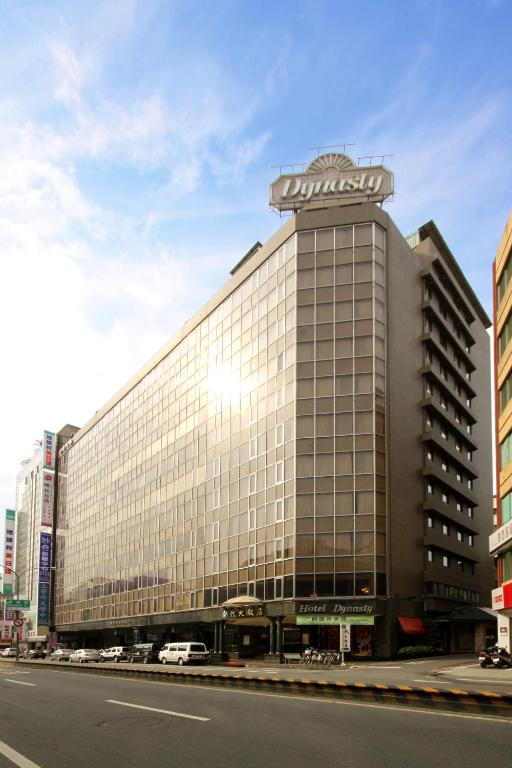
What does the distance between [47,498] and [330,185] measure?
274 feet

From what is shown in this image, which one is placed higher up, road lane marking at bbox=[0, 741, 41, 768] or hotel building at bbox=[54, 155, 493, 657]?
hotel building at bbox=[54, 155, 493, 657]

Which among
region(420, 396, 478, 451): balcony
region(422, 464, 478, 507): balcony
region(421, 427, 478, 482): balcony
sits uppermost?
region(420, 396, 478, 451): balcony

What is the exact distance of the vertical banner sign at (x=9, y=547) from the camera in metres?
143

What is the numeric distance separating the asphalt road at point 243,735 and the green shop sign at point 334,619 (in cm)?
3484

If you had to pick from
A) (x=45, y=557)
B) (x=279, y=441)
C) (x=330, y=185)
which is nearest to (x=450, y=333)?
(x=330, y=185)

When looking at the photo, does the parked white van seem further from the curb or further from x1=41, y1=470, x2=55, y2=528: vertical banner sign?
x1=41, y1=470, x2=55, y2=528: vertical banner sign

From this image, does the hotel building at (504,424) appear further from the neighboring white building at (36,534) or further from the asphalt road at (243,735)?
the neighboring white building at (36,534)

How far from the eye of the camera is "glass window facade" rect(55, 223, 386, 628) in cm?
5538

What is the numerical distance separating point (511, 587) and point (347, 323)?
80.4 ft

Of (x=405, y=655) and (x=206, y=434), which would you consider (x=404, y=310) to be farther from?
(x=405, y=655)

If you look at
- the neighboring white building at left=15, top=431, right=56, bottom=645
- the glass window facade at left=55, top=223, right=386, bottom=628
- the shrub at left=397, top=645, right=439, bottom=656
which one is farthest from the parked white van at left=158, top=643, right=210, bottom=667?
the neighboring white building at left=15, top=431, right=56, bottom=645

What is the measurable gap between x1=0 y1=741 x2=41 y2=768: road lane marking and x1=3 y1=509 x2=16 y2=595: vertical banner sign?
13811 cm

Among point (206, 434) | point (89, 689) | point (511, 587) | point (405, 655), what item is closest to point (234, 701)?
point (89, 689)

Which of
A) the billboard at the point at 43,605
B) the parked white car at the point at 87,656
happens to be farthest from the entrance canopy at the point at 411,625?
the billboard at the point at 43,605
